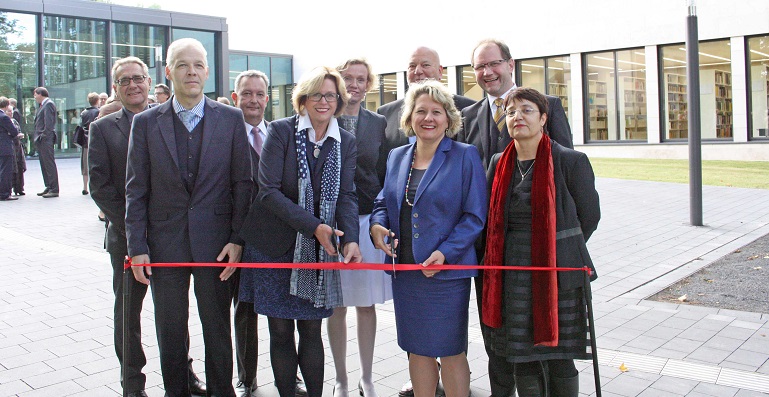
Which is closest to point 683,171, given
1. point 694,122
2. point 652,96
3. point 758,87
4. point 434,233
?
point 758,87

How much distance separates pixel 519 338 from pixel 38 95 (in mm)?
15059

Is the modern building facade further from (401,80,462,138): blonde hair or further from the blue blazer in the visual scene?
the blue blazer

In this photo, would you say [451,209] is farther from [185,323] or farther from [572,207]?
[185,323]

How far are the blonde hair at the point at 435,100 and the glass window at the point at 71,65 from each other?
25607 mm

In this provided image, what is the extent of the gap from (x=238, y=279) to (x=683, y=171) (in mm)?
18421

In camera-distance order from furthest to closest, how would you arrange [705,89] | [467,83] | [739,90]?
[467,83], [705,89], [739,90]

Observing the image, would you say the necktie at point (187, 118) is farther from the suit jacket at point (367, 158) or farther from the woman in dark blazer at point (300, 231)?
the suit jacket at point (367, 158)

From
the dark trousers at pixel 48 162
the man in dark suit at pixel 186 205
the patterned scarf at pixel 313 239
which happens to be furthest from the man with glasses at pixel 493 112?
the dark trousers at pixel 48 162

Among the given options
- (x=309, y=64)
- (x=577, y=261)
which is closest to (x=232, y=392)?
(x=577, y=261)

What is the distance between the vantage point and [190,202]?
384 cm

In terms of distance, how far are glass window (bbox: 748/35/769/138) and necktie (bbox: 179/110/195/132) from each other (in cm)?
2330

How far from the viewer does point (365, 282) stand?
4348mm

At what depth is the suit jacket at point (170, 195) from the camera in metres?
3.82

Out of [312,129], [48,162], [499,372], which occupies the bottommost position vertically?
[499,372]
